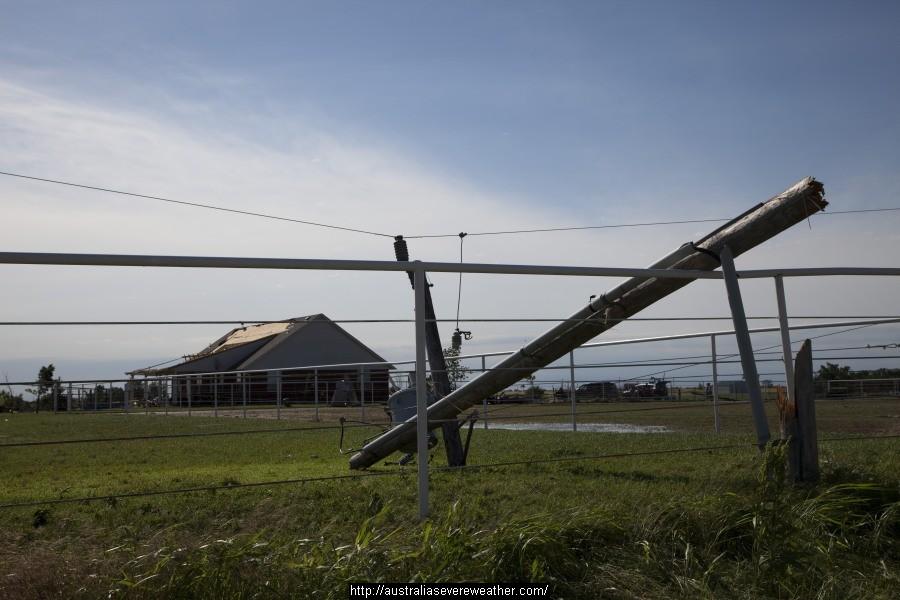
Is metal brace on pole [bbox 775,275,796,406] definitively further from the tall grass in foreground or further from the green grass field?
the tall grass in foreground

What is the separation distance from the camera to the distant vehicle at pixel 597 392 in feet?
33.3

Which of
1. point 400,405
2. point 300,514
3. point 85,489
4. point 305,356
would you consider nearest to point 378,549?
point 300,514

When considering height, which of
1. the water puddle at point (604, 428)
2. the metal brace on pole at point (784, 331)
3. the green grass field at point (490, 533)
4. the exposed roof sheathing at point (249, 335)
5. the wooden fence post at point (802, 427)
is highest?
the exposed roof sheathing at point (249, 335)

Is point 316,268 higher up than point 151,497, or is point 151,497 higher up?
point 316,268

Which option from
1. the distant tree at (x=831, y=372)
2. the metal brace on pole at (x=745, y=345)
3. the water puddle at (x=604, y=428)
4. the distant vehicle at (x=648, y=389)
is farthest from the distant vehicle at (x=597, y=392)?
the metal brace on pole at (x=745, y=345)

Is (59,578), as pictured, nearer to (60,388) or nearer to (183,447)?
(60,388)

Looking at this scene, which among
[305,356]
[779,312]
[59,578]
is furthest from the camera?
[305,356]

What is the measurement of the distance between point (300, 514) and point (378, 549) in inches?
39.6

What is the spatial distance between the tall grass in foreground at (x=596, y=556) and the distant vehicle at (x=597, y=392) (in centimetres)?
558

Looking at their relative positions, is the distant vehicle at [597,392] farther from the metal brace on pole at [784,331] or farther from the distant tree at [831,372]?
the metal brace on pole at [784,331]

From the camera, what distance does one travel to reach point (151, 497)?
525 centimetres

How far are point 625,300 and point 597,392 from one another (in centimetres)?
407

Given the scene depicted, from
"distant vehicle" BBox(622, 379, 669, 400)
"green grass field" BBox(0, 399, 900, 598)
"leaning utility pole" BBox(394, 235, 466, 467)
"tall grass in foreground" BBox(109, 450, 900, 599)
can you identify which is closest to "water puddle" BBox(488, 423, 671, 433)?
"distant vehicle" BBox(622, 379, 669, 400)

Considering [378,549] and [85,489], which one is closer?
[378,549]
